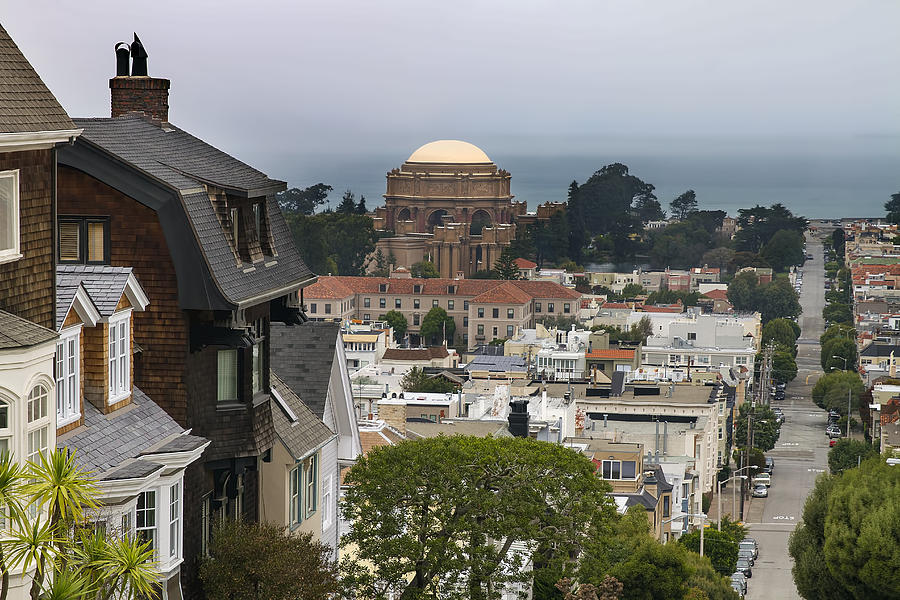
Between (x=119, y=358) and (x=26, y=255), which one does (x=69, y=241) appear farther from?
(x=26, y=255)

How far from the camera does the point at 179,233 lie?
680 inches

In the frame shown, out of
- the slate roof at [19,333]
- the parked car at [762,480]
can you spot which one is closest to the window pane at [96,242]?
the slate roof at [19,333]

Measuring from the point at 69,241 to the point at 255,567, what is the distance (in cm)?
419

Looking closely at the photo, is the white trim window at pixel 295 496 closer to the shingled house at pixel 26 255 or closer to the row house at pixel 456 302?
the shingled house at pixel 26 255

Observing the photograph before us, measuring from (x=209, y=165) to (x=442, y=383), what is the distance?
88222 millimetres

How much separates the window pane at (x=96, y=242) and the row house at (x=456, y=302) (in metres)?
133

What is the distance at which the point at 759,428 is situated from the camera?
107m

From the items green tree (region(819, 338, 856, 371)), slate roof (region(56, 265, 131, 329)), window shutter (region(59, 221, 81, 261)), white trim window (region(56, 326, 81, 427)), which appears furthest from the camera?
green tree (region(819, 338, 856, 371))

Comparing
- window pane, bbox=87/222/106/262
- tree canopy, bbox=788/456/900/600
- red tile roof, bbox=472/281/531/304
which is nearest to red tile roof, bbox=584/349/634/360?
red tile roof, bbox=472/281/531/304

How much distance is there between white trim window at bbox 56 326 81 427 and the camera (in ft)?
48.7

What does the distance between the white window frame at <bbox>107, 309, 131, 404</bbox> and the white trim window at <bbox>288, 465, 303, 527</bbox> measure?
5.23 m

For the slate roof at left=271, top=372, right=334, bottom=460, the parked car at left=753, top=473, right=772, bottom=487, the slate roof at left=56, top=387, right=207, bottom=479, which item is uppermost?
the slate roof at left=56, top=387, right=207, bottom=479

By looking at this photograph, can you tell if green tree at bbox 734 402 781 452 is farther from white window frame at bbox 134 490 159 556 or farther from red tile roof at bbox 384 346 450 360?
white window frame at bbox 134 490 159 556

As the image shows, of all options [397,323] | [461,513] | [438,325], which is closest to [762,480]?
[438,325]
